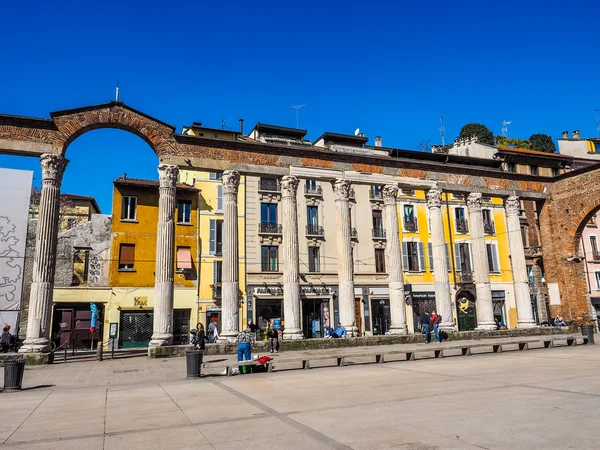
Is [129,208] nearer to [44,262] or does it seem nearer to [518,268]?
[44,262]

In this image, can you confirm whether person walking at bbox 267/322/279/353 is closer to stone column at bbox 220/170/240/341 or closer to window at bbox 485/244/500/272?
stone column at bbox 220/170/240/341

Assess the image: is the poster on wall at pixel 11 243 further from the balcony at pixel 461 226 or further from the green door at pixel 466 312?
the balcony at pixel 461 226

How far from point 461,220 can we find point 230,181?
22952mm

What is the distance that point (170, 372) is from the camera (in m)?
12.9

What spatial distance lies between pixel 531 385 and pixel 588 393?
1160mm

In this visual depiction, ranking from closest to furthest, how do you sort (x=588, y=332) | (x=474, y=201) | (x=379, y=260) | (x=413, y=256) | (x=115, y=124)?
(x=115, y=124) → (x=588, y=332) → (x=474, y=201) → (x=379, y=260) → (x=413, y=256)

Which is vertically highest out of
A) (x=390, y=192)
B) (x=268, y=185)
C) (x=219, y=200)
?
(x=268, y=185)

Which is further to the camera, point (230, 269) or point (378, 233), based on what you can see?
point (378, 233)

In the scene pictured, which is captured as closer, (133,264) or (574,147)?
(133,264)

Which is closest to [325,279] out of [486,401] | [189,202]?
[189,202]

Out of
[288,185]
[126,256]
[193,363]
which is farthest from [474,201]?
[126,256]

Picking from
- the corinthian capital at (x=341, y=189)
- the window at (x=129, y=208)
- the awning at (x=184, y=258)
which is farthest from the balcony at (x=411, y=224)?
the window at (x=129, y=208)

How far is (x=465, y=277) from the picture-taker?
1374 inches

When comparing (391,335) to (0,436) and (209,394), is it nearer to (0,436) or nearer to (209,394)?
(209,394)
